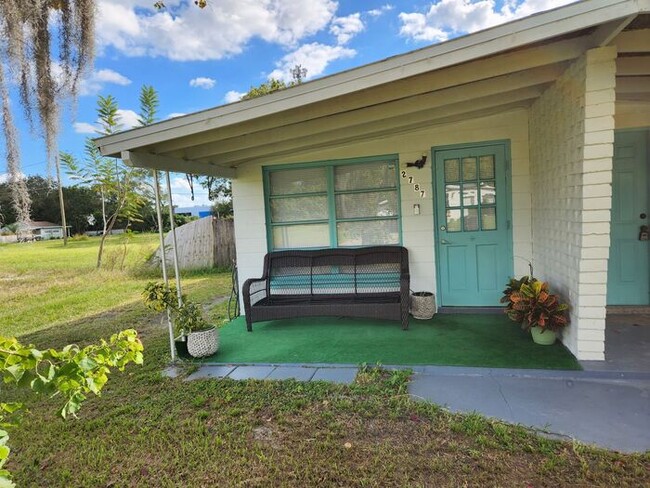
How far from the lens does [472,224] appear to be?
4.79 metres

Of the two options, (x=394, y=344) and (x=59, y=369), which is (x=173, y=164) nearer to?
(x=394, y=344)

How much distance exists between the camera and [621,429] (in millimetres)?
2283

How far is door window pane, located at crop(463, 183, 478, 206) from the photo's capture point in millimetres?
4762

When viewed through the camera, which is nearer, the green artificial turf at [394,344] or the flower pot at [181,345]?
the green artificial turf at [394,344]

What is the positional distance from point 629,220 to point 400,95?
306 centimetres

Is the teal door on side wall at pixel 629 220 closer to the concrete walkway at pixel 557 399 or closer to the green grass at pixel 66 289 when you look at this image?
the concrete walkway at pixel 557 399

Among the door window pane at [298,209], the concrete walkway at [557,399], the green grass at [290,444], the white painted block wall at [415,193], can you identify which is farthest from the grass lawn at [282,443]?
the door window pane at [298,209]

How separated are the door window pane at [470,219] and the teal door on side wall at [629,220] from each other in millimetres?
1437

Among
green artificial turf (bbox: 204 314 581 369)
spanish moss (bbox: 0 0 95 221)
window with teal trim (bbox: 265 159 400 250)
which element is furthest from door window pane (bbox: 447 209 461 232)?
spanish moss (bbox: 0 0 95 221)

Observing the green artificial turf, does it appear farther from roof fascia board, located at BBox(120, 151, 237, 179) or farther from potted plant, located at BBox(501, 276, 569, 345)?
roof fascia board, located at BBox(120, 151, 237, 179)

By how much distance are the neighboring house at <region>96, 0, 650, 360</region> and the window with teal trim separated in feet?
0.06

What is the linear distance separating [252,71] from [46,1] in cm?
863

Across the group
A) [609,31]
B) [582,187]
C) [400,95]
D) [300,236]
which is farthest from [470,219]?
[609,31]

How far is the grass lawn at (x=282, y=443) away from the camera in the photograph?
2016 millimetres
